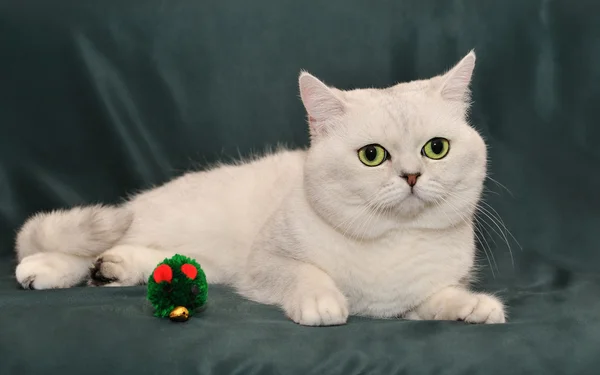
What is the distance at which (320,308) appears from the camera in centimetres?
215

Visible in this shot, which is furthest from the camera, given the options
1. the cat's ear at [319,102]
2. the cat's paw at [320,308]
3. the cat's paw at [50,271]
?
the cat's paw at [50,271]

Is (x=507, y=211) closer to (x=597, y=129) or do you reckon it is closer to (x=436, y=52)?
(x=597, y=129)

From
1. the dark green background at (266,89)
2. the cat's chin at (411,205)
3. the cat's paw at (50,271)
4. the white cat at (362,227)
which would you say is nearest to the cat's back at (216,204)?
the white cat at (362,227)

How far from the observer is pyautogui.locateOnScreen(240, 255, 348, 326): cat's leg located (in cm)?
216

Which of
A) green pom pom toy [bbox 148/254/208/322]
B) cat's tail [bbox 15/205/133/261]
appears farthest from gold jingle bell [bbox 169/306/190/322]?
cat's tail [bbox 15/205/133/261]

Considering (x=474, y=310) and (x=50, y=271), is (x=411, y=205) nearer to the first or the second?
(x=474, y=310)

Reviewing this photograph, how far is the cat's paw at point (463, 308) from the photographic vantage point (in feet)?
7.30

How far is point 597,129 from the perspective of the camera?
10.5 ft

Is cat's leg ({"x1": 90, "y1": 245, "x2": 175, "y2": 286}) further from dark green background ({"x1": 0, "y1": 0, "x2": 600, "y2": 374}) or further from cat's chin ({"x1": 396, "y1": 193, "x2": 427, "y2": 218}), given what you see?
cat's chin ({"x1": 396, "y1": 193, "x2": 427, "y2": 218})

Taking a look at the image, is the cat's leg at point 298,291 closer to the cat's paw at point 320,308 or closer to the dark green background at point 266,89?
the cat's paw at point 320,308

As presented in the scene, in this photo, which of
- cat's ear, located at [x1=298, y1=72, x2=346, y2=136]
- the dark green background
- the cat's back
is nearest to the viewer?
cat's ear, located at [x1=298, y1=72, x2=346, y2=136]

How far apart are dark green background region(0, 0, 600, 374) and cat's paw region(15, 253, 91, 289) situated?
0.66 ft

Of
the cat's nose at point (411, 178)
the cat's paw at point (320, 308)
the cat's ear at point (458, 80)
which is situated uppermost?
the cat's ear at point (458, 80)

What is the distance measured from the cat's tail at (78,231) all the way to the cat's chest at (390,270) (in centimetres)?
77
